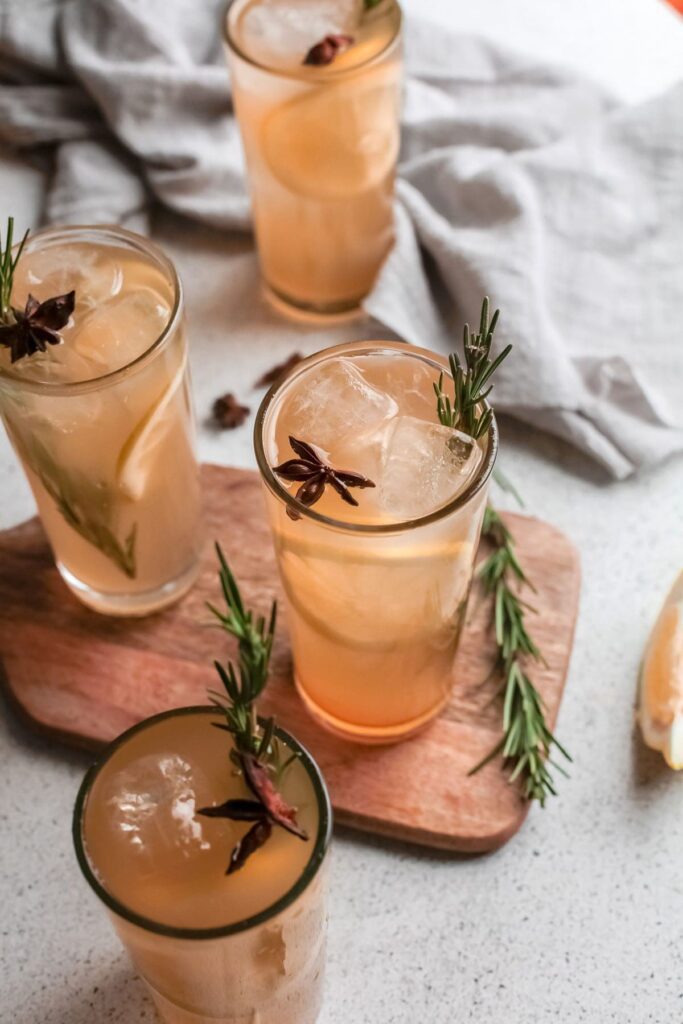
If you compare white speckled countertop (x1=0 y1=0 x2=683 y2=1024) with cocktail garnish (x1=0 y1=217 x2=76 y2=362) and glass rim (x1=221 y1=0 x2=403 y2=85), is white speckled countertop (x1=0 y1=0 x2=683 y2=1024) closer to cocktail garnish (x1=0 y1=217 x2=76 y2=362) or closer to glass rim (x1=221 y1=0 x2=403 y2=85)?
cocktail garnish (x1=0 y1=217 x2=76 y2=362)

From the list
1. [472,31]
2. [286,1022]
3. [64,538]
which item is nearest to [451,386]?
[64,538]

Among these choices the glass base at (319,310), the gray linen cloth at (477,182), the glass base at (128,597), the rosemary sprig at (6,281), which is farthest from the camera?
the glass base at (319,310)

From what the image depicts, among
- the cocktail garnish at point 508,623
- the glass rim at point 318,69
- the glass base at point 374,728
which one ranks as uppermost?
the glass rim at point 318,69

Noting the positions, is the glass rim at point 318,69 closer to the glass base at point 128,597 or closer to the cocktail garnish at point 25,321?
the cocktail garnish at point 25,321

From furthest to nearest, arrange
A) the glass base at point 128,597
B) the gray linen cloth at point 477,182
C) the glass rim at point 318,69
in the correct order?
1. the gray linen cloth at point 477,182
2. the glass rim at point 318,69
3. the glass base at point 128,597

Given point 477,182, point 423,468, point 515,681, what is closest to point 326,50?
point 477,182

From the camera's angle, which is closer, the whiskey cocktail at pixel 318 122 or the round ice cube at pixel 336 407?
the round ice cube at pixel 336 407

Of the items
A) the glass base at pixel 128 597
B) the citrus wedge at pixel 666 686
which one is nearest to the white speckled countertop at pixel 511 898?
the citrus wedge at pixel 666 686

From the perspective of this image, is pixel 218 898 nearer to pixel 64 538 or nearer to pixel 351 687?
pixel 351 687
